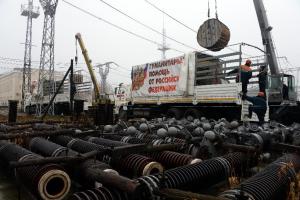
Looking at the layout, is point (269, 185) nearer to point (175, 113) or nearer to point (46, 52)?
point (175, 113)

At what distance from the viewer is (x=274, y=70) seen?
1472 centimetres

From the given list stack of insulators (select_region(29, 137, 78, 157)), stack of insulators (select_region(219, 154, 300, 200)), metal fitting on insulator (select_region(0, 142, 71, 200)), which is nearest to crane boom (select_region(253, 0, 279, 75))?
stack of insulators (select_region(219, 154, 300, 200))

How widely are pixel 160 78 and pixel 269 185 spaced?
1278 centimetres

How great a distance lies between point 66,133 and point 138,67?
11.1 metres

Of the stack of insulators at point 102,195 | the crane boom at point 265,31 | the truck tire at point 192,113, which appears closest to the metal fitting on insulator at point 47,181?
the stack of insulators at point 102,195

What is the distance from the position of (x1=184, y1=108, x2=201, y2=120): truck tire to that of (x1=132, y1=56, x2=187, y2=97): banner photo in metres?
0.97

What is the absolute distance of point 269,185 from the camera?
3516 mm

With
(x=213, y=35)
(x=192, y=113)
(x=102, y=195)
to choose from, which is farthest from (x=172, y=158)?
(x=192, y=113)

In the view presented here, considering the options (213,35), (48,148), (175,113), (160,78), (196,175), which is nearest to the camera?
(196,175)

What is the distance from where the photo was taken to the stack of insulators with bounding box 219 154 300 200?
10.0 ft

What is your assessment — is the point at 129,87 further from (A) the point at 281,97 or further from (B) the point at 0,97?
(B) the point at 0,97

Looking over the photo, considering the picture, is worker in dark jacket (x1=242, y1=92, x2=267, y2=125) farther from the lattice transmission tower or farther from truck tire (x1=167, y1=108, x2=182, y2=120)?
the lattice transmission tower

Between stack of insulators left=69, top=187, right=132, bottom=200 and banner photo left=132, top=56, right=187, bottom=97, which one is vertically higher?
banner photo left=132, top=56, right=187, bottom=97

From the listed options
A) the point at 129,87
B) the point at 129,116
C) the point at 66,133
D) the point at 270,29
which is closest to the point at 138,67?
the point at 129,87
